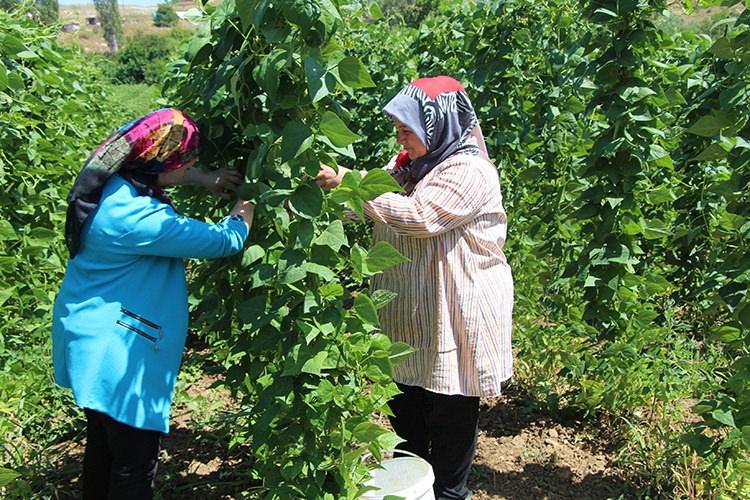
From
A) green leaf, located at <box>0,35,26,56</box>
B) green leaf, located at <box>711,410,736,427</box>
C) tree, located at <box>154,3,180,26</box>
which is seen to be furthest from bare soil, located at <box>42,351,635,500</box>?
tree, located at <box>154,3,180,26</box>

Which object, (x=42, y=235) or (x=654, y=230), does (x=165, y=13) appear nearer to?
(x=42, y=235)

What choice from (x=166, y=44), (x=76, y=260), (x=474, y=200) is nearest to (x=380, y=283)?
(x=474, y=200)

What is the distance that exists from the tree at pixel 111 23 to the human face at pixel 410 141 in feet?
292

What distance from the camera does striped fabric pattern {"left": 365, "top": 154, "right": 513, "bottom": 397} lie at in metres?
2.33

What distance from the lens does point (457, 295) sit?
2355mm

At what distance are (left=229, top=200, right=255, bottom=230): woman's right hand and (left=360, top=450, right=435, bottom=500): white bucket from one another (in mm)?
840

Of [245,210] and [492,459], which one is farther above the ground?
[245,210]

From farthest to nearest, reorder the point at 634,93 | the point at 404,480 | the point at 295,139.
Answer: the point at 634,93 → the point at 404,480 → the point at 295,139

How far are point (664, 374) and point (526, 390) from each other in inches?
32.3

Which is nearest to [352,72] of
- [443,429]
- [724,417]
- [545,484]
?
[443,429]

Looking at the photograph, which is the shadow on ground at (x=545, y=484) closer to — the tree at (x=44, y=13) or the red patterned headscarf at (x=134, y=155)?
the red patterned headscarf at (x=134, y=155)

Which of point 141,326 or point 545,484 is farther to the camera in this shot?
point 545,484

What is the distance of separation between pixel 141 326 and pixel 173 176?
0.45 m

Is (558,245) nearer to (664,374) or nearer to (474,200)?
(664,374)
